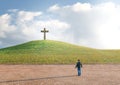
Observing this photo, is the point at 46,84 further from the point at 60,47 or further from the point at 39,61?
the point at 60,47

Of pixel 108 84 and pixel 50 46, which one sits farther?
pixel 50 46

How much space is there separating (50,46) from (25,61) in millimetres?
29521

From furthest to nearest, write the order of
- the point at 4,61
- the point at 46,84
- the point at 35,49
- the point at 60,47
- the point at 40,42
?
the point at 40,42 < the point at 60,47 < the point at 35,49 < the point at 4,61 < the point at 46,84

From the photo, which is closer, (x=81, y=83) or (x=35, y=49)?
(x=81, y=83)

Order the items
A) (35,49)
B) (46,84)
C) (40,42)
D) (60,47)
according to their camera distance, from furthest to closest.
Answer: (40,42) < (60,47) < (35,49) < (46,84)

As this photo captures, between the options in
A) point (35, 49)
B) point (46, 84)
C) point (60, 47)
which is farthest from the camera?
point (60, 47)

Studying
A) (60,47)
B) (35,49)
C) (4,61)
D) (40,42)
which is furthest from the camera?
(40,42)

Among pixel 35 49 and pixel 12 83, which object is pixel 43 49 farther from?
pixel 12 83

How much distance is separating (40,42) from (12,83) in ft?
216

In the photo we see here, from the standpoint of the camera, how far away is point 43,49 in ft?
259

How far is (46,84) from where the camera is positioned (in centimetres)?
2434

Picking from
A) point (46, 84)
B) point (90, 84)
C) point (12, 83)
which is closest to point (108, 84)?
point (90, 84)

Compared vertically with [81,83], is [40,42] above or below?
above

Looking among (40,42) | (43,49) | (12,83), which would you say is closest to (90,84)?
(12,83)
